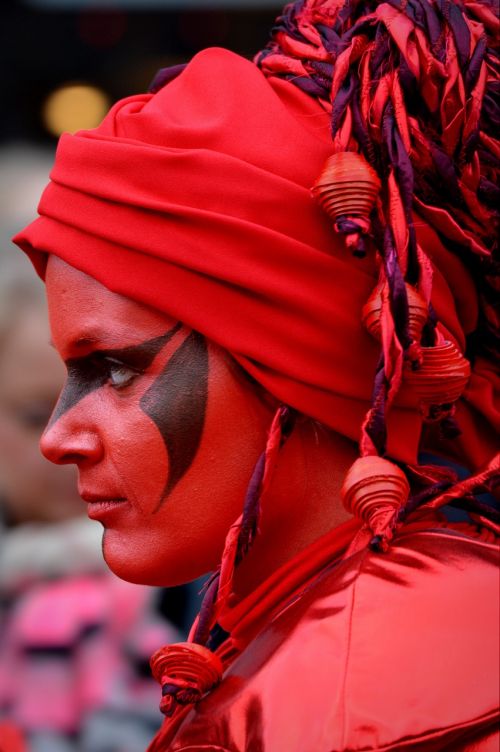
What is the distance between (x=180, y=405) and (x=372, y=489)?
279 millimetres

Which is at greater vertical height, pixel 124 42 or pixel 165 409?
pixel 165 409

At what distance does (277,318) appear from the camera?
1.43 metres

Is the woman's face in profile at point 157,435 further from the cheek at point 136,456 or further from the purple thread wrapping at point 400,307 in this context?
the purple thread wrapping at point 400,307

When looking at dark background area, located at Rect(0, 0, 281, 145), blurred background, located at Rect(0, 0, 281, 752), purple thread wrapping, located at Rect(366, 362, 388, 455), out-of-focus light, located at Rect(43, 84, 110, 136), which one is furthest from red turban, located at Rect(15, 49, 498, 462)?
out-of-focus light, located at Rect(43, 84, 110, 136)

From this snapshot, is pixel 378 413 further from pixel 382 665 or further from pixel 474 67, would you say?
pixel 474 67

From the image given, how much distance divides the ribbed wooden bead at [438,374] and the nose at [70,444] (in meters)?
0.38

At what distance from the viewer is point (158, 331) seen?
1469mm

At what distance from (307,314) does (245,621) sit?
369 millimetres

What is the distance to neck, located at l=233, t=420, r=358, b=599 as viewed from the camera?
4.79 feet

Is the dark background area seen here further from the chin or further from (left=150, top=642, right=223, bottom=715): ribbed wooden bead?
(left=150, top=642, right=223, bottom=715): ribbed wooden bead

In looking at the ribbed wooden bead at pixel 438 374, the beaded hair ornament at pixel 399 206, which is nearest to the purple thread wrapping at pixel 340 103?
the beaded hair ornament at pixel 399 206

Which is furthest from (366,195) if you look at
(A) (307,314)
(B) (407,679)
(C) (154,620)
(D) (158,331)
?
(C) (154,620)

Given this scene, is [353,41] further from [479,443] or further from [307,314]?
[479,443]

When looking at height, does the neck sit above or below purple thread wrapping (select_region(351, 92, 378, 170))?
below
